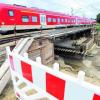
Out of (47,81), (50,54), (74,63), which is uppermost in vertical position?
(47,81)

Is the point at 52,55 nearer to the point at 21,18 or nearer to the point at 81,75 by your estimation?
the point at 21,18

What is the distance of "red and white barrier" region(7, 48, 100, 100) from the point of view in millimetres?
1593

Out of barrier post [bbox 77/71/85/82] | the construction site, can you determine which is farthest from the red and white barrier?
A: the construction site

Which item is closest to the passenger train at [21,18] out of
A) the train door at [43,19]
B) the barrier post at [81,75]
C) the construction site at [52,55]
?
the train door at [43,19]

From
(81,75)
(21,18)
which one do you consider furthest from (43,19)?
(81,75)

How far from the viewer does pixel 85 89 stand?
62.5 inches

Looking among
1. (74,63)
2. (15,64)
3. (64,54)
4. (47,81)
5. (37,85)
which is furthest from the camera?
(64,54)

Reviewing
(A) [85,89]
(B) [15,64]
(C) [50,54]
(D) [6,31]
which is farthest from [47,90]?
(C) [50,54]

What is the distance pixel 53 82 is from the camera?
78.6 inches

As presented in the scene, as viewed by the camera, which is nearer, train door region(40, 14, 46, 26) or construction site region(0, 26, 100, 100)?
construction site region(0, 26, 100, 100)

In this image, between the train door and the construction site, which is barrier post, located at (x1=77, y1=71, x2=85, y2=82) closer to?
the construction site

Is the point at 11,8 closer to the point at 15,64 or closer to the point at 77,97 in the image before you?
the point at 15,64

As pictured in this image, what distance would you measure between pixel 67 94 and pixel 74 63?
20149 mm

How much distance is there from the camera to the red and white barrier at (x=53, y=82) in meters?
1.59
